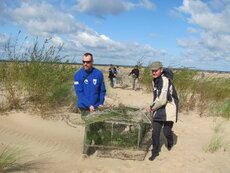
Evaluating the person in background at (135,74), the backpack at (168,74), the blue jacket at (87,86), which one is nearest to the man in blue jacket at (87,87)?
the blue jacket at (87,86)

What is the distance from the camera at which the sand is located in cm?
412

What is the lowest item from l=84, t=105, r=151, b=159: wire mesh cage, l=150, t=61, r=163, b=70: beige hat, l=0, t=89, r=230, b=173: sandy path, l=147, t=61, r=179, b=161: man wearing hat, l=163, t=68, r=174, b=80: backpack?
l=0, t=89, r=230, b=173: sandy path

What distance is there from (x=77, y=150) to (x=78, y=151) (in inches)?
2.2

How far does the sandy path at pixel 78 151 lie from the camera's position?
163 inches

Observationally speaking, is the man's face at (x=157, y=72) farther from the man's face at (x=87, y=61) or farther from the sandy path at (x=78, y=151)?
the sandy path at (x=78, y=151)

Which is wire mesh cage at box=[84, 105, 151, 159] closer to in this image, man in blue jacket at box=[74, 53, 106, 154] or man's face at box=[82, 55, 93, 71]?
man in blue jacket at box=[74, 53, 106, 154]

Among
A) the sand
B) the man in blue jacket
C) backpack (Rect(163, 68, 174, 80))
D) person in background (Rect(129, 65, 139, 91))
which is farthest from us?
person in background (Rect(129, 65, 139, 91))

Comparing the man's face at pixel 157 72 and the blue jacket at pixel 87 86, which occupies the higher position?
the man's face at pixel 157 72

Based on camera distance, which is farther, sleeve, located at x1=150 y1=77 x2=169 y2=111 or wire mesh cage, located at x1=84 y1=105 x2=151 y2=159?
wire mesh cage, located at x1=84 y1=105 x2=151 y2=159

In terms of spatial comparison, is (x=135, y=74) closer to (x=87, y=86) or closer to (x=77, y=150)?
(x=77, y=150)

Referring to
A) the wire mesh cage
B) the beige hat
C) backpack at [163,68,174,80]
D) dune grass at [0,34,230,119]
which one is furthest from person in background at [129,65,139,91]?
the beige hat

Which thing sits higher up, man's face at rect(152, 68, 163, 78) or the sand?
man's face at rect(152, 68, 163, 78)

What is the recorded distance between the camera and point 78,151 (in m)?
4.95

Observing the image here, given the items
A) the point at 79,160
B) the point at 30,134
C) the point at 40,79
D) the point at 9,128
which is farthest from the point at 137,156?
the point at 40,79
